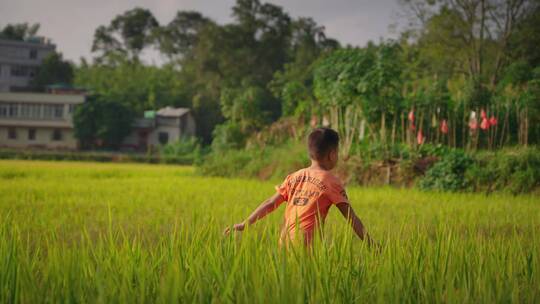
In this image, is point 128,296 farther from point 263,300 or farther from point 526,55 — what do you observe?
point 526,55

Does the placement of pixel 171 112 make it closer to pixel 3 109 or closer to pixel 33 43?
pixel 3 109

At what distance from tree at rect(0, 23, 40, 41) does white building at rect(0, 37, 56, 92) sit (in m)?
2.55

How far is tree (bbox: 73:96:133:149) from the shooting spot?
100 feet

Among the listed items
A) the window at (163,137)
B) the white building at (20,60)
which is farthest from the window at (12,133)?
the window at (163,137)

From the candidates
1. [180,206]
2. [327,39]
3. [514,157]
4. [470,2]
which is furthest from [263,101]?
[180,206]

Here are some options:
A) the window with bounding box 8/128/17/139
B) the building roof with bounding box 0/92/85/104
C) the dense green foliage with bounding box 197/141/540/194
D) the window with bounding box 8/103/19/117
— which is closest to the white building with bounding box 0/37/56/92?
the building roof with bounding box 0/92/85/104

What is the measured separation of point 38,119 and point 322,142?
3433cm

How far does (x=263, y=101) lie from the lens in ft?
90.8

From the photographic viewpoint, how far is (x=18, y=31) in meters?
46.5

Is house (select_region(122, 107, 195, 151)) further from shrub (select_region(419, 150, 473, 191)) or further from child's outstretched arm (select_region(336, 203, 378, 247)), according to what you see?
child's outstretched arm (select_region(336, 203, 378, 247))

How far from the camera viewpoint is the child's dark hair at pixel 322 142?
8.95ft

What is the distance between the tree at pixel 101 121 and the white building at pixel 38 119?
226 cm

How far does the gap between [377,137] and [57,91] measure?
27.8 m

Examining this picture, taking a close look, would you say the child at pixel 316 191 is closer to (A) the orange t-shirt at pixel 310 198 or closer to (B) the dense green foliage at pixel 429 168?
(A) the orange t-shirt at pixel 310 198
